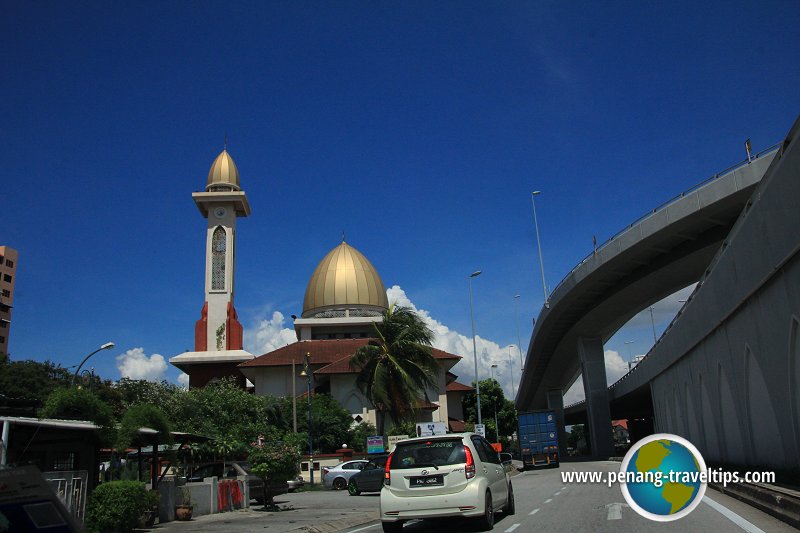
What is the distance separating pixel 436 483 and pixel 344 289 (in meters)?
59.1

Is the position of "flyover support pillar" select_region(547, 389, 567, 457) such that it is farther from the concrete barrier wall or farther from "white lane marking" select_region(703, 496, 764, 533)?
"white lane marking" select_region(703, 496, 764, 533)

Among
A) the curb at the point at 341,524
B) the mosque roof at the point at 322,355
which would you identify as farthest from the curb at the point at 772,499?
the mosque roof at the point at 322,355

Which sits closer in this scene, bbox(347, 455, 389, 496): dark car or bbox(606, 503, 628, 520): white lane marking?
bbox(606, 503, 628, 520): white lane marking

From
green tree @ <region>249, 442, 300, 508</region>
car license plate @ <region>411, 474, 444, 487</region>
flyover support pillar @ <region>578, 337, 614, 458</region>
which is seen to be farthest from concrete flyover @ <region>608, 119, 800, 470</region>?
flyover support pillar @ <region>578, 337, 614, 458</region>

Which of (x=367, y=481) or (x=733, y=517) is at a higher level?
(x=733, y=517)

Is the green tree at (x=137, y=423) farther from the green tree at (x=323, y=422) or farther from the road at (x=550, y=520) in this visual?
the green tree at (x=323, y=422)

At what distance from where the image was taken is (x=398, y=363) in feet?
127

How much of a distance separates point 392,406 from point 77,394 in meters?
27.5

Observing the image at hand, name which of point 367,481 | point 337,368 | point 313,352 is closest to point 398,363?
point 367,481

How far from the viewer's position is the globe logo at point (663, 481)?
1255cm

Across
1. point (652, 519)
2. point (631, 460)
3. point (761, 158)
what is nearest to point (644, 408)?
point (761, 158)

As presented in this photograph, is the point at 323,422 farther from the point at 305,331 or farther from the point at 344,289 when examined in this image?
the point at 344,289

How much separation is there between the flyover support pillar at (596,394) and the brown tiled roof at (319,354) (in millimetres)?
11005

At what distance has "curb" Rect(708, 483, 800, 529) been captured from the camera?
31.4 feet
